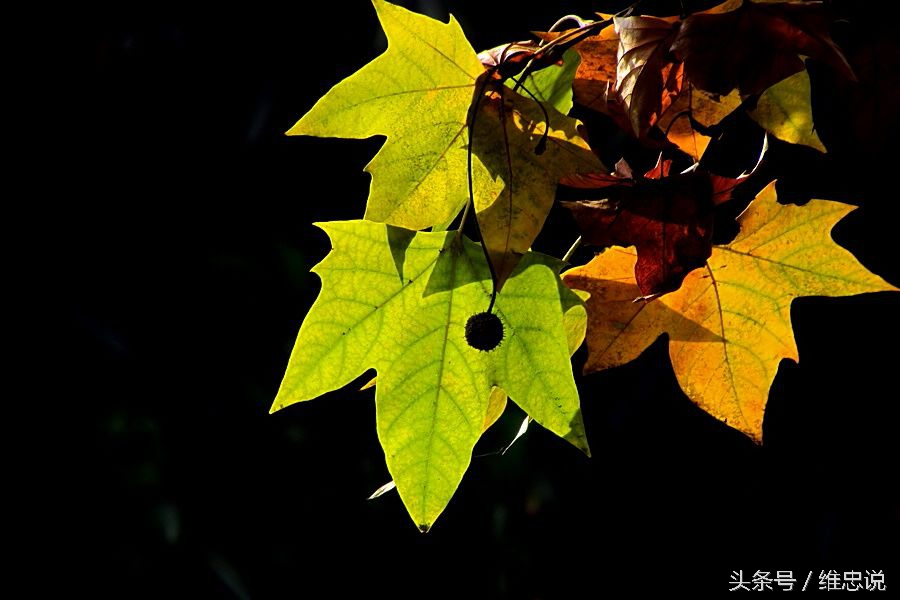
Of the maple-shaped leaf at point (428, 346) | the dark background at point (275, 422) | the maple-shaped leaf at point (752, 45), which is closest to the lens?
the maple-shaped leaf at point (752, 45)

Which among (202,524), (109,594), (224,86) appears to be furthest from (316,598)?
(224,86)

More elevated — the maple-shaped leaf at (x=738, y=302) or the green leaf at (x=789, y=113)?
the green leaf at (x=789, y=113)

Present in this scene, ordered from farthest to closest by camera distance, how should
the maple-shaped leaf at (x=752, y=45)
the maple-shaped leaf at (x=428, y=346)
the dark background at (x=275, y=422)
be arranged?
the dark background at (x=275, y=422)
the maple-shaped leaf at (x=428, y=346)
the maple-shaped leaf at (x=752, y=45)

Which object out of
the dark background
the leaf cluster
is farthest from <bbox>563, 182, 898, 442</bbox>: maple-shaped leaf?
the dark background

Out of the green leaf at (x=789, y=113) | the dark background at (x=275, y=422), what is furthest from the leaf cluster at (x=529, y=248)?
the dark background at (x=275, y=422)

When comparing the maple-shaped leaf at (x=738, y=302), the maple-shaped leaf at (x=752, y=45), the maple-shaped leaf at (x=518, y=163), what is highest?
the maple-shaped leaf at (x=752, y=45)

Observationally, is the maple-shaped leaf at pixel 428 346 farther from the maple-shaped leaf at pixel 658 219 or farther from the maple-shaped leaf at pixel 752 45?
the maple-shaped leaf at pixel 752 45

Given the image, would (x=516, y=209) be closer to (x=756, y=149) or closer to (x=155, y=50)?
(x=756, y=149)
